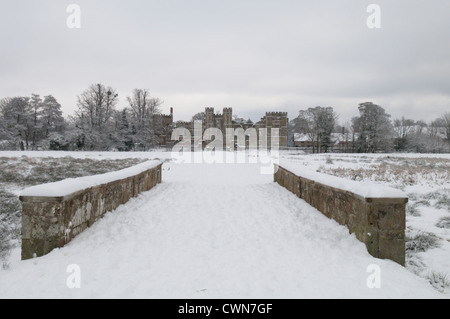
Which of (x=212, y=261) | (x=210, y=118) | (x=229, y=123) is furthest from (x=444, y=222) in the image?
(x=210, y=118)

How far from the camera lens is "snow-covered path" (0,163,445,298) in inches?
127

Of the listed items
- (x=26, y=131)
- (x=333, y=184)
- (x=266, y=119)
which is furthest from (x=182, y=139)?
(x=333, y=184)

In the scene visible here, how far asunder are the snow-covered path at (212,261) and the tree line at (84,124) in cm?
3816

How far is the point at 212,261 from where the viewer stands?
407 centimetres

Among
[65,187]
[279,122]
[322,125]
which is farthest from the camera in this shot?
[279,122]

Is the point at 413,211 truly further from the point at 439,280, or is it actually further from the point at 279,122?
the point at 279,122

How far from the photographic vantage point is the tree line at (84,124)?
4022 cm

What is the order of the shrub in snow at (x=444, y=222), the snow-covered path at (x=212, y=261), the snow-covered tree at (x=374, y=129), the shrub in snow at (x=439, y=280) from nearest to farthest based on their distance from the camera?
the snow-covered path at (x=212, y=261) < the shrub in snow at (x=439, y=280) < the shrub in snow at (x=444, y=222) < the snow-covered tree at (x=374, y=129)

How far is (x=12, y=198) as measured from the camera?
8875 mm

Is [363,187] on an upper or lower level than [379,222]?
upper

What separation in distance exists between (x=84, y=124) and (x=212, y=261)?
138 ft

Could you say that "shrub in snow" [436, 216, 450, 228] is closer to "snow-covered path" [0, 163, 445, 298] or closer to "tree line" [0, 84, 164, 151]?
"snow-covered path" [0, 163, 445, 298]

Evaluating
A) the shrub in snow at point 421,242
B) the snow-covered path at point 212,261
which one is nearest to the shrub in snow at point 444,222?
the shrub in snow at point 421,242

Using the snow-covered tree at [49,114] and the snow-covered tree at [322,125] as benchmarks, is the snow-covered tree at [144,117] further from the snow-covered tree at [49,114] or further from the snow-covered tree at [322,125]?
the snow-covered tree at [322,125]
